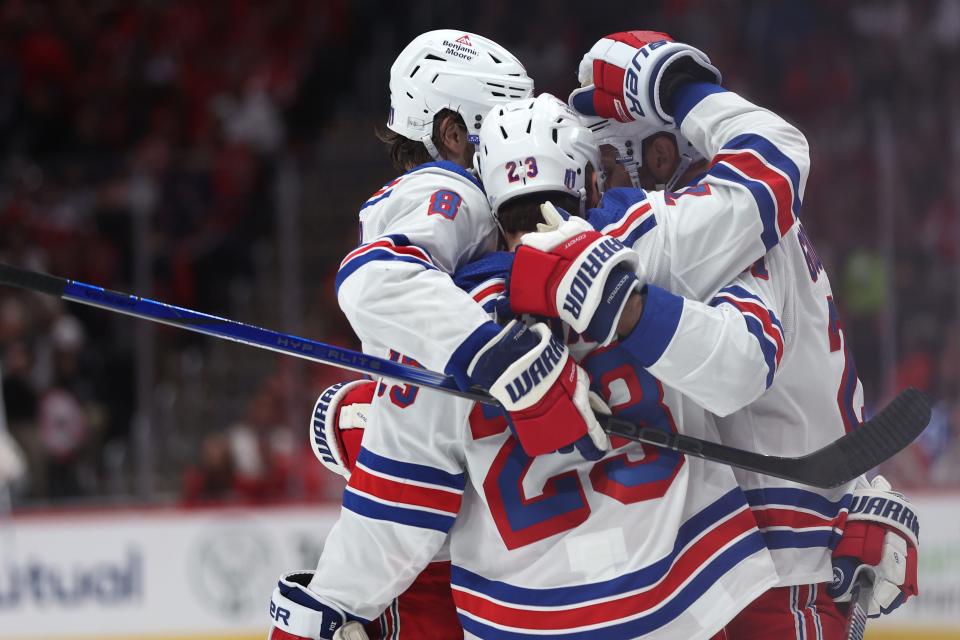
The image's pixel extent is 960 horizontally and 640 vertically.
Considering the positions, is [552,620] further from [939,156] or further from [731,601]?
[939,156]

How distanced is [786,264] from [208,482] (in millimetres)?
4039

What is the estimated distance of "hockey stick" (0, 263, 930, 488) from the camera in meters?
1.76

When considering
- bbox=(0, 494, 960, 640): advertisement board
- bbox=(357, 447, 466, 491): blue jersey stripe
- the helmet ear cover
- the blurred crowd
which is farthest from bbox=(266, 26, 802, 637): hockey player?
the blurred crowd

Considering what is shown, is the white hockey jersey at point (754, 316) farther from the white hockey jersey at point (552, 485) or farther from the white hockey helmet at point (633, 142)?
the white hockey helmet at point (633, 142)

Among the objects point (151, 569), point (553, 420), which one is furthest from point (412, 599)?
point (151, 569)

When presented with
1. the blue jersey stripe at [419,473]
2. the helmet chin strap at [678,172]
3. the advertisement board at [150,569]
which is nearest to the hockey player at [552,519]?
the blue jersey stripe at [419,473]

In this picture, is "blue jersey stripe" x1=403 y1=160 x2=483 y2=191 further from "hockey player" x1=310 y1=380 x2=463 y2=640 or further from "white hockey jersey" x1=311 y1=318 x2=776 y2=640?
"hockey player" x1=310 y1=380 x2=463 y2=640

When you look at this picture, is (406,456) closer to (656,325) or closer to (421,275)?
(421,275)

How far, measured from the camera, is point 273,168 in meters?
7.29

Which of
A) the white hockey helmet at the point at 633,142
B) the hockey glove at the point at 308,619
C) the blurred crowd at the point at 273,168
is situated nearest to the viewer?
the hockey glove at the point at 308,619

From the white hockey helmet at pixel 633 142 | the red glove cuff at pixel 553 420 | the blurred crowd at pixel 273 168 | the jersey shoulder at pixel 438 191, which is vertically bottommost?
the red glove cuff at pixel 553 420

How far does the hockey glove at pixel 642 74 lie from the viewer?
1.92 m

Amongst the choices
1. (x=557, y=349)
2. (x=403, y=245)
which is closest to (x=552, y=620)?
(x=557, y=349)

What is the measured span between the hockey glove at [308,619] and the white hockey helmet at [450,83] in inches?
28.9
